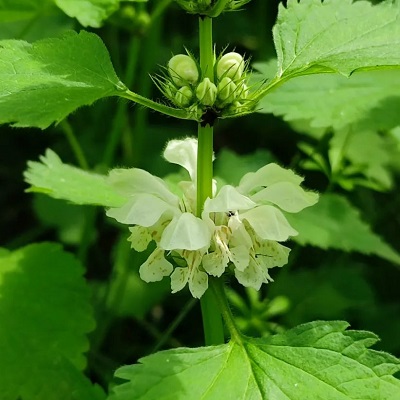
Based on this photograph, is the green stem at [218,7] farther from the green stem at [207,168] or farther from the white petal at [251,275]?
the white petal at [251,275]

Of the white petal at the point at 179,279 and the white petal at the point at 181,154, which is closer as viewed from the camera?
the white petal at the point at 179,279

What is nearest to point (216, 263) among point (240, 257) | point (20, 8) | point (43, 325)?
point (240, 257)

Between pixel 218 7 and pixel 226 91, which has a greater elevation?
pixel 218 7

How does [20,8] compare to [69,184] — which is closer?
[69,184]

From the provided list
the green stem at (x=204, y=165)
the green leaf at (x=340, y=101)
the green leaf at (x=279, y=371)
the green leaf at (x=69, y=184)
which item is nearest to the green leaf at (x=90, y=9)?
the green leaf at (x=69, y=184)

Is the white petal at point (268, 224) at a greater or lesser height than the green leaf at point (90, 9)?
lesser

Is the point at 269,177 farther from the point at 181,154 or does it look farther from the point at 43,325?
the point at 43,325

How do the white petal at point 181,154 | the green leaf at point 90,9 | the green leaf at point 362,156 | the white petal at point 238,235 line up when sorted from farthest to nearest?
the green leaf at point 362,156, the green leaf at point 90,9, the white petal at point 181,154, the white petal at point 238,235
